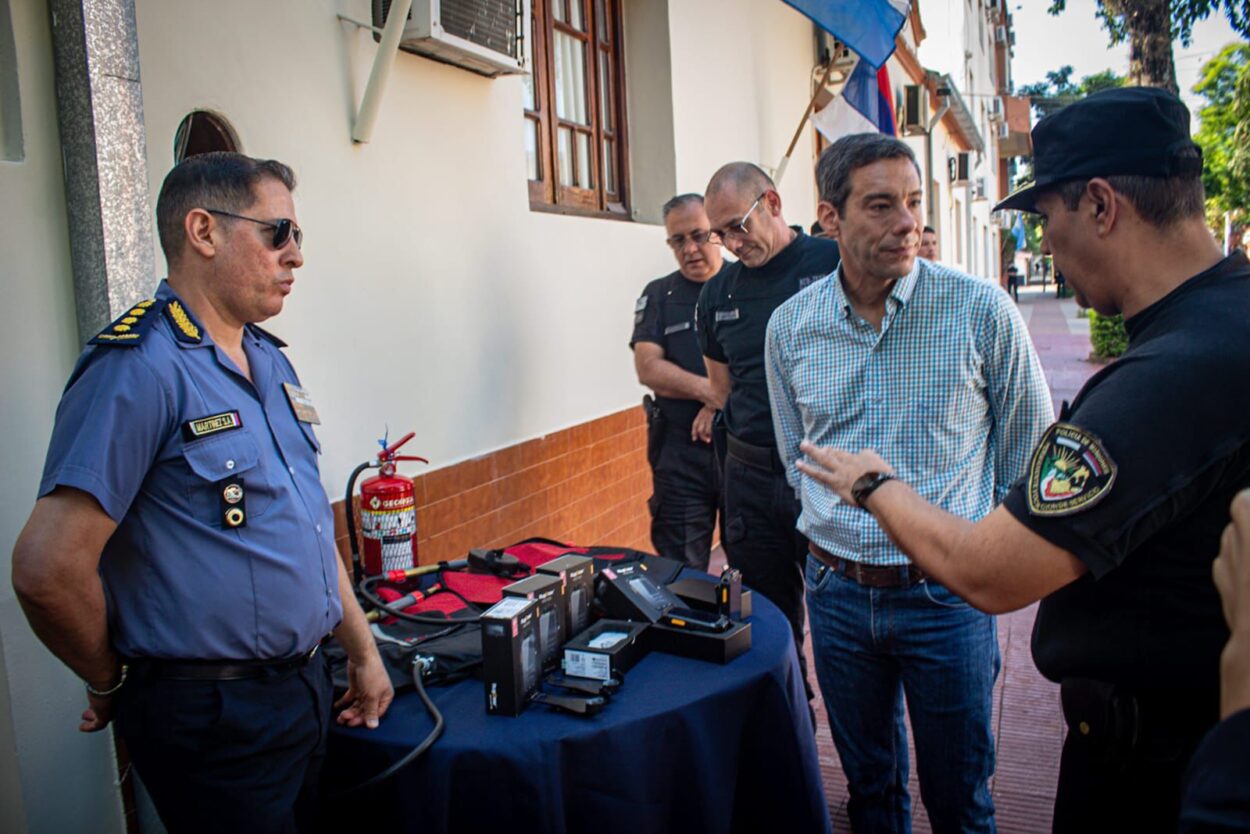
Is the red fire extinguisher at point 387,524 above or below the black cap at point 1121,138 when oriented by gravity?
below

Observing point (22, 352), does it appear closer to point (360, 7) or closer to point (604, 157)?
point (360, 7)

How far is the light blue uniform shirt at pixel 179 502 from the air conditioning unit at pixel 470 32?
1.92 m

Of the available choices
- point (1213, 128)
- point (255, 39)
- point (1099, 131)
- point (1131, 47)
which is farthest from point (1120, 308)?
point (1213, 128)

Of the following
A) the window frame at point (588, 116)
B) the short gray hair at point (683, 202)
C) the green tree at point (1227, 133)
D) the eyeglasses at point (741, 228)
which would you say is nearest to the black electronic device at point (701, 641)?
the eyeglasses at point (741, 228)

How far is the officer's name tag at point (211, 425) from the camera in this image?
1790 mm

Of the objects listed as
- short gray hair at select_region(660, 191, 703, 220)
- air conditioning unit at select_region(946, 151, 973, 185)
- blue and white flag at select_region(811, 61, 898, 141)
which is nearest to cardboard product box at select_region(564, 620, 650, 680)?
short gray hair at select_region(660, 191, 703, 220)

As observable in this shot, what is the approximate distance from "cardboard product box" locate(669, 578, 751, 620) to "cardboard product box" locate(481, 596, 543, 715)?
1.76 feet

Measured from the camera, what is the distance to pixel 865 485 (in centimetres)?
182

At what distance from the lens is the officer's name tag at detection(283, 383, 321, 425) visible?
212 cm

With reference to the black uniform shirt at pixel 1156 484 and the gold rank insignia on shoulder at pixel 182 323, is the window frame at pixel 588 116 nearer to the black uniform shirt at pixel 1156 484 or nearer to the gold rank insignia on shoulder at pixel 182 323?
the gold rank insignia on shoulder at pixel 182 323

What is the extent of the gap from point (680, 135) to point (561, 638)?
4180 mm

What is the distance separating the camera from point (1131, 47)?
33.6ft

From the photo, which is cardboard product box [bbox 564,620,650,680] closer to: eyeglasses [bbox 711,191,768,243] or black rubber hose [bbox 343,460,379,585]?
black rubber hose [bbox 343,460,379,585]

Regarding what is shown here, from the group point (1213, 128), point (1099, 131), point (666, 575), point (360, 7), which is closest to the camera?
point (1099, 131)
